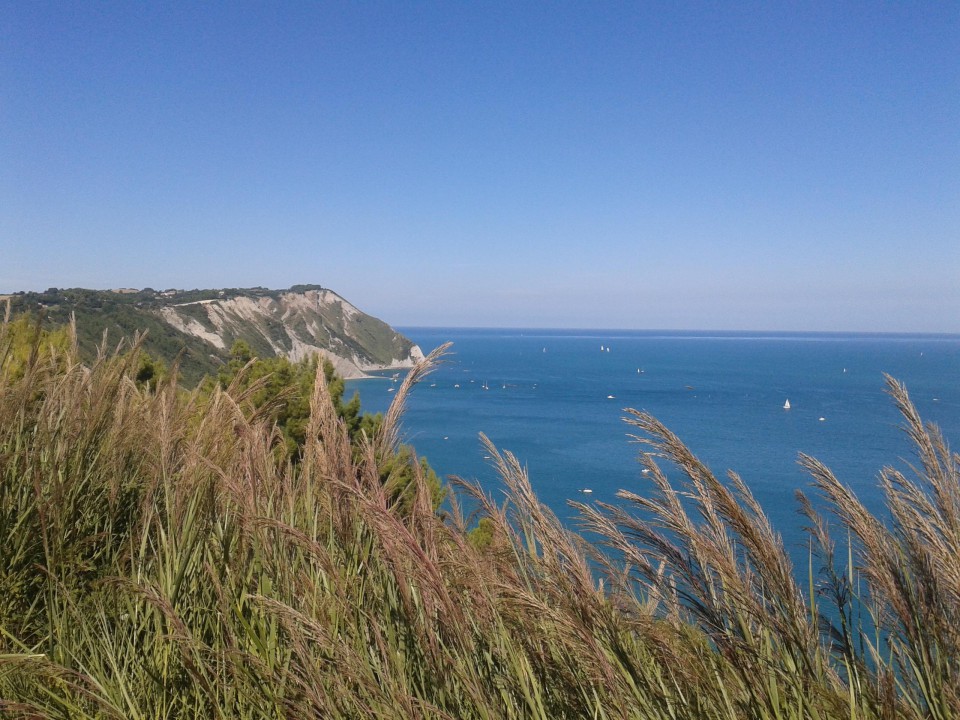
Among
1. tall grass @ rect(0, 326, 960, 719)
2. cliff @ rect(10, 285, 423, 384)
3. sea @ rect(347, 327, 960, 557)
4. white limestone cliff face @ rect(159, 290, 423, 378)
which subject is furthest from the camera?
white limestone cliff face @ rect(159, 290, 423, 378)

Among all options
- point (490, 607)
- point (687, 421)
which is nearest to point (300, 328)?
point (687, 421)

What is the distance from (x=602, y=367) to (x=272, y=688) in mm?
100757

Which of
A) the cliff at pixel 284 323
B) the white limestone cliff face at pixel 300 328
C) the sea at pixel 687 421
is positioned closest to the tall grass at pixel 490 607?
the sea at pixel 687 421

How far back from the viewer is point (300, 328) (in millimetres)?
87125

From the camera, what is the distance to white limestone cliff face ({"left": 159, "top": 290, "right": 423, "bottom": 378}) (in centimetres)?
6969

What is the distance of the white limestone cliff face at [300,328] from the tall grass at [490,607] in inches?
2339

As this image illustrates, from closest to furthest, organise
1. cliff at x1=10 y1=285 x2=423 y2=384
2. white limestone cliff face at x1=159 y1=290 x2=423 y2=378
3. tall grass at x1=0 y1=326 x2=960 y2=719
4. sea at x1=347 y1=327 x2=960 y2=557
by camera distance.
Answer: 1. tall grass at x1=0 y1=326 x2=960 y2=719
2. sea at x1=347 y1=327 x2=960 y2=557
3. cliff at x1=10 y1=285 x2=423 y2=384
4. white limestone cliff face at x1=159 y1=290 x2=423 y2=378

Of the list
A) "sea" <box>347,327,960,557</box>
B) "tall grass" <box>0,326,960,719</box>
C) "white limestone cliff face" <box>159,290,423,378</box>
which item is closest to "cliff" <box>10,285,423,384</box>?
"white limestone cliff face" <box>159,290,423,378</box>

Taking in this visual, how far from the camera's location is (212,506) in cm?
180

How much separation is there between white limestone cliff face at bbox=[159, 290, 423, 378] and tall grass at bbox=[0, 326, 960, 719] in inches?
2339

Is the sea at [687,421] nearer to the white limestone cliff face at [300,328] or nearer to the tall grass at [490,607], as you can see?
the tall grass at [490,607]

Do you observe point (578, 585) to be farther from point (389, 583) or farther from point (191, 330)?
point (191, 330)

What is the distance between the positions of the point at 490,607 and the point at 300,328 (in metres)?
89.4

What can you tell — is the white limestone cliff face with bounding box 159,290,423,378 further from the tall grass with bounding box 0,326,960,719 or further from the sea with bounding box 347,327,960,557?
the tall grass with bounding box 0,326,960,719
